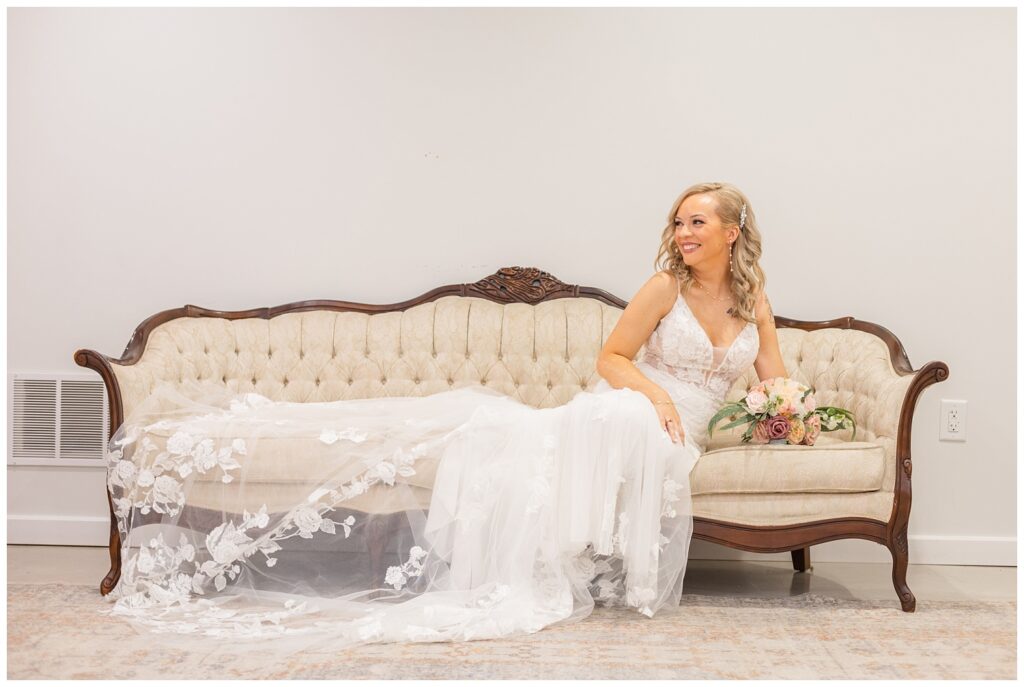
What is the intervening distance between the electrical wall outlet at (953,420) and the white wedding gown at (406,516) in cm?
160

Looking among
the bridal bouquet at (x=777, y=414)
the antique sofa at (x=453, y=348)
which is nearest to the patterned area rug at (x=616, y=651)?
the bridal bouquet at (x=777, y=414)

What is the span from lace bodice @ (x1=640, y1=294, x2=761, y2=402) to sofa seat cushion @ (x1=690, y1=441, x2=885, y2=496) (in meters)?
0.37

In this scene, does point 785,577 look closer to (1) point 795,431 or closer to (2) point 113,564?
(1) point 795,431

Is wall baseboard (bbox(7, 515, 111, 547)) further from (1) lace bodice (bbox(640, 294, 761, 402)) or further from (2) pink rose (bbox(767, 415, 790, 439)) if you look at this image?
(2) pink rose (bbox(767, 415, 790, 439))

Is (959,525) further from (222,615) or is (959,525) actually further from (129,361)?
(129,361)

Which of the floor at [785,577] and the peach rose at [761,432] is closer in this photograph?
the peach rose at [761,432]

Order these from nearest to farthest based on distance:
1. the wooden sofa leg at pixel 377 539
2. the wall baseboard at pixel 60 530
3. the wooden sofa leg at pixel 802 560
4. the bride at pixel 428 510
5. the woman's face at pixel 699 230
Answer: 1. the bride at pixel 428 510
2. the wooden sofa leg at pixel 377 539
3. the woman's face at pixel 699 230
4. the wooden sofa leg at pixel 802 560
5. the wall baseboard at pixel 60 530

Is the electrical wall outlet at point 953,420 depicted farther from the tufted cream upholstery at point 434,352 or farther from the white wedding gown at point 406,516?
the white wedding gown at point 406,516

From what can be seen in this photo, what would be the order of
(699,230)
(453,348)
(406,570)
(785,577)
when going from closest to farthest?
(406,570) → (699,230) → (785,577) → (453,348)

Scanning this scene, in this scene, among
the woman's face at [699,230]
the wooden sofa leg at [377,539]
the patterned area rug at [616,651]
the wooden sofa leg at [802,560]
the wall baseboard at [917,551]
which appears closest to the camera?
the patterned area rug at [616,651]

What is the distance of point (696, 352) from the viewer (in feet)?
11.2

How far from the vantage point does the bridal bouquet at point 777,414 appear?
10.6 feet

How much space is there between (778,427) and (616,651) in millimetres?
1062

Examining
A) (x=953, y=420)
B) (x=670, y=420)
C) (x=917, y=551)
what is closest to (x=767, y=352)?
(x=670, y=420)
